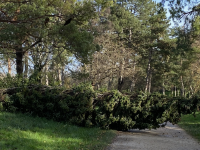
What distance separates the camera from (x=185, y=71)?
1454 inches

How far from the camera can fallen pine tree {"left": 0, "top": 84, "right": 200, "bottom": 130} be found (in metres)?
12.4

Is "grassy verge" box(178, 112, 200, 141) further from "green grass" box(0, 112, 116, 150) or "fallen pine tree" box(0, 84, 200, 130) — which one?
"green grass" box(0, 112, 116, 150)

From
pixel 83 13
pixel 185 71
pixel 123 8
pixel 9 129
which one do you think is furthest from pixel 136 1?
pixel 9 129

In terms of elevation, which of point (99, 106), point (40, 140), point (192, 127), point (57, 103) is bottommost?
point (192, 127)

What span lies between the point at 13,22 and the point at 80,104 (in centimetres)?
570

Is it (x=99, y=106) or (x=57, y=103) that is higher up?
(x=57, y=103)

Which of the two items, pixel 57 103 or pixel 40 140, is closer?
pixel 40 140

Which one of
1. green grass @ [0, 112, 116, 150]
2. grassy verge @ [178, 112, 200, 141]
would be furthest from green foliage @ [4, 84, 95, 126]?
grassy verge @ [178, 112, 200, 141]

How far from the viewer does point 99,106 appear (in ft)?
43.6

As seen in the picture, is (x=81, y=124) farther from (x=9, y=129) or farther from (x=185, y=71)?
(x=185, y=71)

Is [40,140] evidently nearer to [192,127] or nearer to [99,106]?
[99,106]

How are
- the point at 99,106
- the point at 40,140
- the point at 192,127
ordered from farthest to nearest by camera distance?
the point at 192,127 < the point at 99,106 < the point at 40,140

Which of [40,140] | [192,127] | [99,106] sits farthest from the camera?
[192,127]

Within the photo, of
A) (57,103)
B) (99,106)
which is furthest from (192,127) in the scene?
(57,103)
